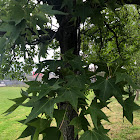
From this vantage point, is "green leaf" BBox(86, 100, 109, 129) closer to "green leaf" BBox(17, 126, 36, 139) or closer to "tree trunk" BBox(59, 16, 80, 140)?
"green leaf" BBox(17, 126, 36, 139)

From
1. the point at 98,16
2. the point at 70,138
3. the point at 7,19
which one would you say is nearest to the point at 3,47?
the point at 7,19

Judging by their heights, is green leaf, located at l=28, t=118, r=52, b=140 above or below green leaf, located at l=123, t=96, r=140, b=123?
below

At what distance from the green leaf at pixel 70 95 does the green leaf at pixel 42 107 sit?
0.04 m

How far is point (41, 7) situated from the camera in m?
0.71

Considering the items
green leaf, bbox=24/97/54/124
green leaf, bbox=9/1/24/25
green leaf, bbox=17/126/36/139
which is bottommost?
green leaf, bbox=17/126/36/139

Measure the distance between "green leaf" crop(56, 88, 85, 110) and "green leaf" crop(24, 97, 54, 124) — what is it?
0.04 m

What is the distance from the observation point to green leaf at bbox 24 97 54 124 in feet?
2.15

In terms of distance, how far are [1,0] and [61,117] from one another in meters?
0.80

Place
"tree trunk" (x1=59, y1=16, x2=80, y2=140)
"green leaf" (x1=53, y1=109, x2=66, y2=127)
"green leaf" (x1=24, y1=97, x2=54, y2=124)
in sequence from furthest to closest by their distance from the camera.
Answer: "tree trunk" (x1=59, y1=16, x2=80, y2=140) → "green leaf" (x1=53, y1=109, x2=66, y2=127) → "green leaf" (x1=24, y1=97, x2=54, y2=124)

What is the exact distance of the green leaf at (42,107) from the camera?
65 cm

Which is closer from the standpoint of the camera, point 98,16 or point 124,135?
point 98,16

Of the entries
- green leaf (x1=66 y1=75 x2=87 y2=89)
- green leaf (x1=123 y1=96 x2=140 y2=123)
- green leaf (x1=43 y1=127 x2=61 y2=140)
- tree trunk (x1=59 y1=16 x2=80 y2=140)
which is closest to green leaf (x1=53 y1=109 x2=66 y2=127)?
green leaf (x1=43 y1=127 x2=61 y2=140)

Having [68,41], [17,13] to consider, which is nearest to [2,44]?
[17,13]

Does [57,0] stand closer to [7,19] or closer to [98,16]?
[98,16]
